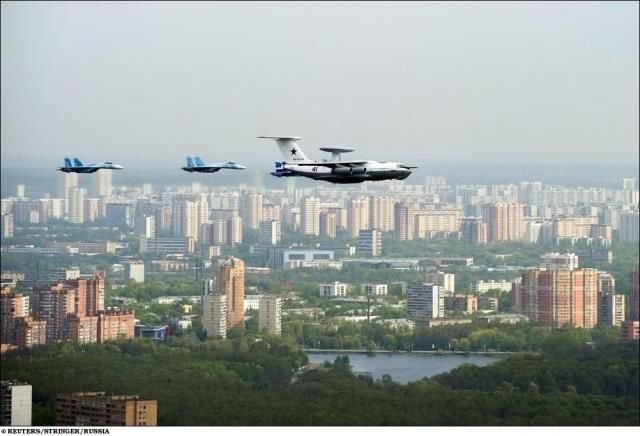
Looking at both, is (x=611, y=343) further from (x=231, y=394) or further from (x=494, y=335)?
(x=231, y=394)

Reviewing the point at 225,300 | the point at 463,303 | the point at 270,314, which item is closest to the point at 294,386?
the point at 270,314

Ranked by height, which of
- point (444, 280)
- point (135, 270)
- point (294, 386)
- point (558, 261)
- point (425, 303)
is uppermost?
point (558, 261)

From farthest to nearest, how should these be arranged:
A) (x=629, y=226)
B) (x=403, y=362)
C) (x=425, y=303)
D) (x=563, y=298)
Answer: (x=629, y=226) → (x=563, y=298) → (x=425, y=303) → (x=403, y=362)

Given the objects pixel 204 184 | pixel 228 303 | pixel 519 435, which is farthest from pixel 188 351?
pixel 519 435

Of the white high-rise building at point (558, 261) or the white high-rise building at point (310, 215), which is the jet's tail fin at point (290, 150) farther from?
the white high-rise building at point (558, 261)

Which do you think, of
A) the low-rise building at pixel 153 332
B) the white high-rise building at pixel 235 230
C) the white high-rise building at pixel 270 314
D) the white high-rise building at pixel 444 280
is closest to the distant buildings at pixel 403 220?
the white high-rise building at pixel 444 280

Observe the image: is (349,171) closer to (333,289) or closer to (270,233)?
(270,233)
